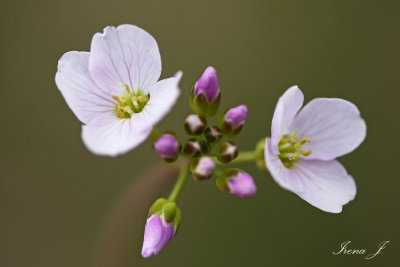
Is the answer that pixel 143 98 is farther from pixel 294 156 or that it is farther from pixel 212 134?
pixel 294 156

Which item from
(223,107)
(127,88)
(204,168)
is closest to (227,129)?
(204,168)

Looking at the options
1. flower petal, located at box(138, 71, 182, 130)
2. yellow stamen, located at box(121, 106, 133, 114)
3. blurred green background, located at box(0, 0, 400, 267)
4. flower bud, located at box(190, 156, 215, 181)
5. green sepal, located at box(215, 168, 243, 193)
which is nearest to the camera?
flower petal, located at box(138, 71, 182, 130)

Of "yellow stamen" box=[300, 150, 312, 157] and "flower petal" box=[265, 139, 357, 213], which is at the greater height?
"yellow stamen" box=[300, 150, 312, 157]

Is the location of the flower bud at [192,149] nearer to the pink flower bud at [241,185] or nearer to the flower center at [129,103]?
the pink flower bud at [241,185]

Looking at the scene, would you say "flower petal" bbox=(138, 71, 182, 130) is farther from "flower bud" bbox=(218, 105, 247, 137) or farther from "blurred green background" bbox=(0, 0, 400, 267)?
"blurred green background" bbox=(0, 0, 400, 267)

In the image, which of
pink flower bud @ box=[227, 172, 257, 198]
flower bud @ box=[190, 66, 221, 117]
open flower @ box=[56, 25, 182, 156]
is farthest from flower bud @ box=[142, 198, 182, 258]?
flower bud @ box=[190, 66, 221, 117]

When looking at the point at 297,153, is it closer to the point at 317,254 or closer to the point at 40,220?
the point at 317,254
